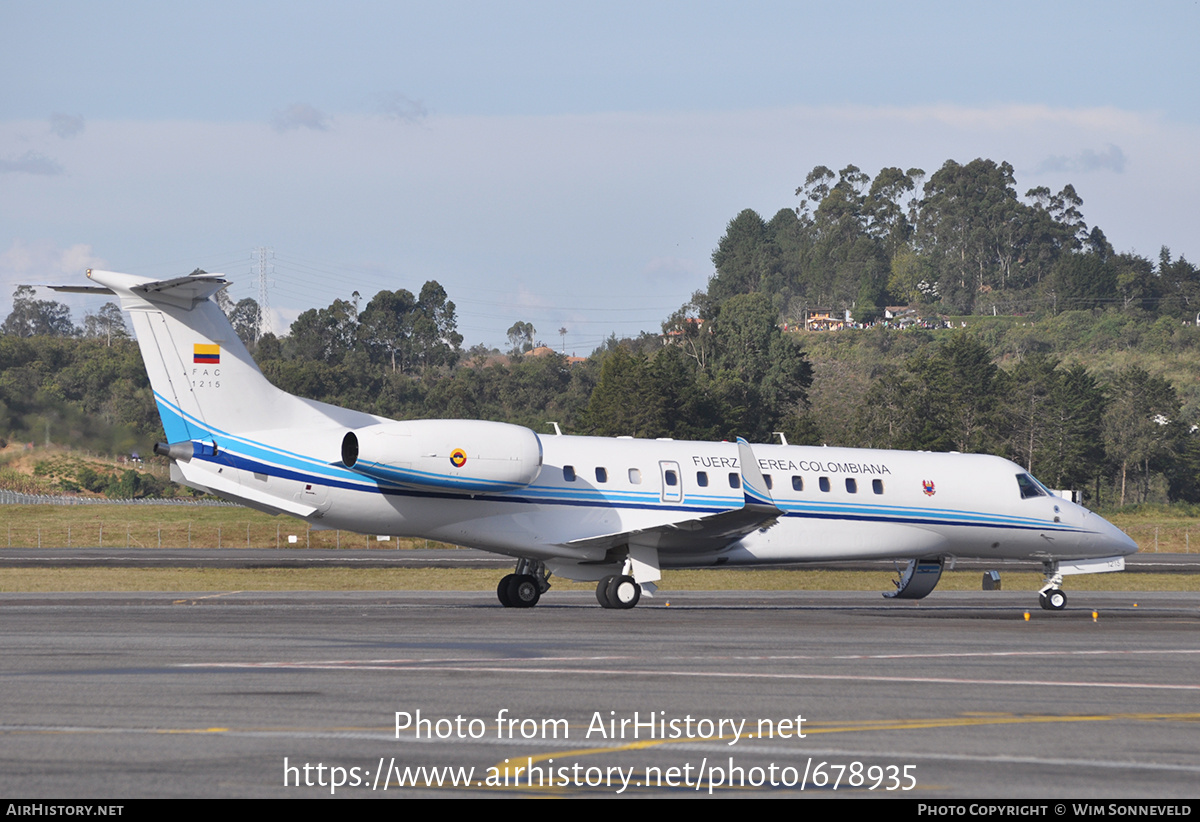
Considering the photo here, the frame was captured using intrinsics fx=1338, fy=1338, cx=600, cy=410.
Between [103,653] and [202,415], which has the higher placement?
[202,415]

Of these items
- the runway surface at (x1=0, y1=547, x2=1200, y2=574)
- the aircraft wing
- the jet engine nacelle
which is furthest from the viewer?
the runway surface at (x1=0, y1=547, x2=1200, y2=574)

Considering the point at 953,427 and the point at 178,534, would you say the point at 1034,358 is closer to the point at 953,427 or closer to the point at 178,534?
the point at 953,427

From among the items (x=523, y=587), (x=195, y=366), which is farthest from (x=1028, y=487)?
(x=195, y=366)

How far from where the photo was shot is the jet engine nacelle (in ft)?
73.0

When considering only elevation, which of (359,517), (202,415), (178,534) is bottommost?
(178,534)

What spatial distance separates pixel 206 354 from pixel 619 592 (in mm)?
8189

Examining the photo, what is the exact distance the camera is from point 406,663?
14375 millimetres

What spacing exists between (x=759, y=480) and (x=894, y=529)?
332 centimetres

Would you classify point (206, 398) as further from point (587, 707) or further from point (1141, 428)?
point (1141, 428)

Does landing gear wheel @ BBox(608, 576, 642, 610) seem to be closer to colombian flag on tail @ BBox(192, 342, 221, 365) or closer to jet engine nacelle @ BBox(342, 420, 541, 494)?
jet engine nacelle @ BBox(342, 420, 541, 494)

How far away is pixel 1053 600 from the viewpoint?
26.2 m

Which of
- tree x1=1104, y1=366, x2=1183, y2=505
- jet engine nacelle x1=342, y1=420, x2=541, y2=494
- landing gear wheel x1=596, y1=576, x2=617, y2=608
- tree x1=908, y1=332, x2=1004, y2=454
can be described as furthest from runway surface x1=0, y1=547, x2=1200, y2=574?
tree x1=1104, y1=366, x2=1183, y2=505

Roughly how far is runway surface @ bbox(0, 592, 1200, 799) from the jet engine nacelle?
266 centimetres
